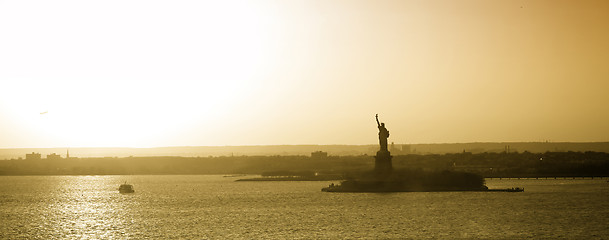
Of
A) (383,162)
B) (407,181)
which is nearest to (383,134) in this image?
(383,162)

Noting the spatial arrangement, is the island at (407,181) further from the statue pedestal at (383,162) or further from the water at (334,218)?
the water at (334,218)

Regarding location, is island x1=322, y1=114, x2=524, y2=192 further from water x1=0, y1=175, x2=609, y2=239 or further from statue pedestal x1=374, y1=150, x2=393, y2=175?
water x1=0, y1=175, x2=609, y2=239

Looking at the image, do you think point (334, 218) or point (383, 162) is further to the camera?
point (383, 162)

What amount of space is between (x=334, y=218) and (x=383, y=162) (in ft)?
63.1

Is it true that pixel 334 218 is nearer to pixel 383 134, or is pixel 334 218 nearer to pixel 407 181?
pixel 383 134

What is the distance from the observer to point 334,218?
5900 cm

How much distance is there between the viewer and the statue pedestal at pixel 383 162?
76.0 meters

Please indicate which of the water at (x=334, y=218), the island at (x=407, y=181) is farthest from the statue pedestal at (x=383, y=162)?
the water at (x=334, y=218)

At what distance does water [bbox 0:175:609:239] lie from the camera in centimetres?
4969

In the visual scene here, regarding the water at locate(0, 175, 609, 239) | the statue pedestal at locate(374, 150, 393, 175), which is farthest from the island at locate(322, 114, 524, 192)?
the water at locate(0, 175, 609, 239)

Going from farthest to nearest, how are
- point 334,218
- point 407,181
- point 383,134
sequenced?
point 407,181 → point 383,134 → point 334,218

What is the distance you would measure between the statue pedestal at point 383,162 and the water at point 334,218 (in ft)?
7.69

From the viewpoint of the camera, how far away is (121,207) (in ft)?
263

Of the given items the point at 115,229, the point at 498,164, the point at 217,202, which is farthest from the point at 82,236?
the point at 498,164
